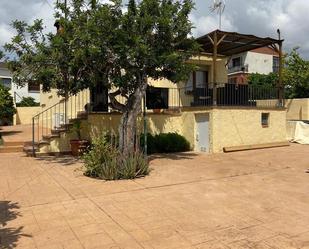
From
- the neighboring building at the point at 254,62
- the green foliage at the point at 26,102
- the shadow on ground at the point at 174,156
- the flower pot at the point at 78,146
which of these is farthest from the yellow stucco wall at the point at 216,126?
the neighboring building at the point at 254,62

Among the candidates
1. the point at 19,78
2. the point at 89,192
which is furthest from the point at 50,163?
the point at 89,192

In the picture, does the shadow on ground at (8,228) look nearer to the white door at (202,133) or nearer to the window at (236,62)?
the white door at (202,133)

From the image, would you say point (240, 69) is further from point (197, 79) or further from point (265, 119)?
point (265, 119)

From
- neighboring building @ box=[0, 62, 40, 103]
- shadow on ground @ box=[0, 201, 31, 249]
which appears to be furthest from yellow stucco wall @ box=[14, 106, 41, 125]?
shadow on ground @ box=[0, 201, 31, 249]

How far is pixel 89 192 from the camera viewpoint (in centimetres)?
801

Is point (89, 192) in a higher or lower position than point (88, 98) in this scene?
lower

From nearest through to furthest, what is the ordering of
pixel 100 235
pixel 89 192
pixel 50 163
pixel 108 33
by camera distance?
pixel 100 235 → pixel 89 192 → pixel 108 33 → pixel 50 163

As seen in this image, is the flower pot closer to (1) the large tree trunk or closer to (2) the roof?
(1) the large tree trunk

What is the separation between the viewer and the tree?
1045 centimetres

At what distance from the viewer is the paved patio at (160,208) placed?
5203 millimetres

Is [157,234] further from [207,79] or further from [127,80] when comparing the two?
[207,79]

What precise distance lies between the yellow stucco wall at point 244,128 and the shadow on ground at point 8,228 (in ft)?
30.5

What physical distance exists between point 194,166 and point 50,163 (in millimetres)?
4743

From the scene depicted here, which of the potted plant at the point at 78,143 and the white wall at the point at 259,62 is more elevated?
the white wall at the point at 259,62
